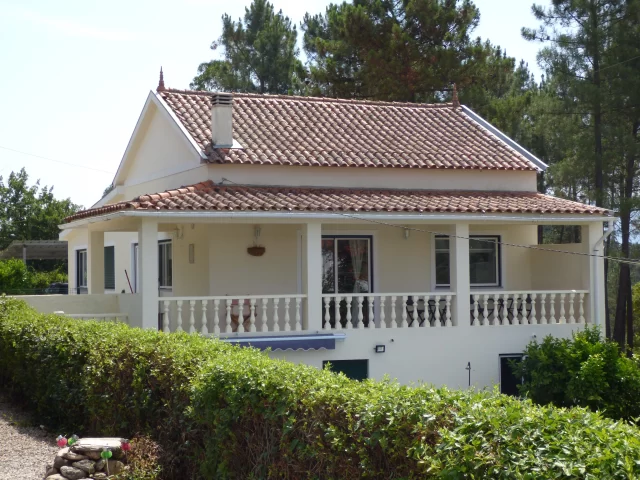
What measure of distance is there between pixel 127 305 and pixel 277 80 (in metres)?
29.4

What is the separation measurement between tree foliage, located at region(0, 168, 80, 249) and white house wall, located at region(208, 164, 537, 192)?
126 ft

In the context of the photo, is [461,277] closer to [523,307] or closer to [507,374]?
[523,307]

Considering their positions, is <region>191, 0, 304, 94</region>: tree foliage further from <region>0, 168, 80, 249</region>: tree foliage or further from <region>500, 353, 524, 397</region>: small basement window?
<region>500, 353, 524, 397</region>: small basement window

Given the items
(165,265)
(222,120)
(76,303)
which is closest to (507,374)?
(222,120)

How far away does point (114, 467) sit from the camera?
29.6 feet

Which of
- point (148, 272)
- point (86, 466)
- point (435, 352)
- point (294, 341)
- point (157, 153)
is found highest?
point (157, 153)

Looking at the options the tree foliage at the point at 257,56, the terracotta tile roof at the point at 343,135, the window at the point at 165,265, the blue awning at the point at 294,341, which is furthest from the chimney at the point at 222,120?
the tree foliage at the point at 257,56

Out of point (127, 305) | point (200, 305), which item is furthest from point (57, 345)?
point (200, 305)

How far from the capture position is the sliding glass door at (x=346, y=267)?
1977 centimetres

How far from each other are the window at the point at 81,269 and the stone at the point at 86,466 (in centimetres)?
1933

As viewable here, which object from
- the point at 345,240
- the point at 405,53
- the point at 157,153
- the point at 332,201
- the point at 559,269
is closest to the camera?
the point at 332,201

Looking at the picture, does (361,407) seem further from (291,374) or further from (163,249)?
(163,249)

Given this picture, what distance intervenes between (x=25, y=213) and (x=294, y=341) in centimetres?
4387

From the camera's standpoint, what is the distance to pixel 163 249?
21.9 m
